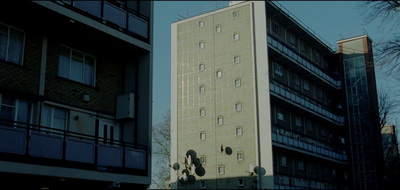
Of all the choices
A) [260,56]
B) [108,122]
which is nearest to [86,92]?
[108,122]

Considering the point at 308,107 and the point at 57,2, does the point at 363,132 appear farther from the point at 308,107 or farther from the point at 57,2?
the point at 57,2

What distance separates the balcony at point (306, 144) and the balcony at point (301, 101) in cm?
262

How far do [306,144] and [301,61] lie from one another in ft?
24.7

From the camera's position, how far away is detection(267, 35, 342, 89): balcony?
4181 cm

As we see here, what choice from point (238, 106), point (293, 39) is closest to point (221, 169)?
point (238, 106)

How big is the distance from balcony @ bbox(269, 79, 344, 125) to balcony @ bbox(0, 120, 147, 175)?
24.4 metres

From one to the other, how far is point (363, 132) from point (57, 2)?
3983cm

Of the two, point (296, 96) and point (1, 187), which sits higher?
point (296, 96)

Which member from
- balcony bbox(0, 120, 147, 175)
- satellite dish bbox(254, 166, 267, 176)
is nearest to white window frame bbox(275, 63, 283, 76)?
satellite dish bbox(254, 166, 267, 176)

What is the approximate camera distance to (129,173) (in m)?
17.1

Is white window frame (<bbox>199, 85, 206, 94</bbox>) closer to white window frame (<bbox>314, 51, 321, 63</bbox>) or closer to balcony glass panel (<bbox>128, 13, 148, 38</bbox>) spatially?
white window frame (<bbox>314, 51, 321, 63</bbox>)

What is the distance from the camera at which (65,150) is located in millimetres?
14773

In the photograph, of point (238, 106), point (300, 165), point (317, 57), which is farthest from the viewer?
point (317, 57)

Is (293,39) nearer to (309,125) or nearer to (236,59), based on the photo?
(236,59)
